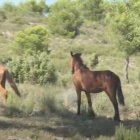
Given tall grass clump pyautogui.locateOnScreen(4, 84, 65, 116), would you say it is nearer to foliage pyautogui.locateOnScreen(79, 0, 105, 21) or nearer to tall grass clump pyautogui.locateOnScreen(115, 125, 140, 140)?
tall grass clump pyautogui.locateOnScreen(115, 125, 140, 140)

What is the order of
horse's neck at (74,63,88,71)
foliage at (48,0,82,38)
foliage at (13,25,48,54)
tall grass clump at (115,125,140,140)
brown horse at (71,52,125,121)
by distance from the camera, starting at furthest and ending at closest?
1. foliage at (48,0,82,38)
2. foliage at (13,25,48,54)
3. horse's neck at (74,63,88,71)
4. brown horse at (71,52,125,121)
5. tall grass clump at (115,125,140,140)

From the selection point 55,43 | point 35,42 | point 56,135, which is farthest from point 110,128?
point 55,43

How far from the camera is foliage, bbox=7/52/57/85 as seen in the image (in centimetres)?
2303

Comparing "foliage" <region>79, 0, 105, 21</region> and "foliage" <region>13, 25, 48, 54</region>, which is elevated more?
"foliage" <region>79, 0, 105, 21</region>

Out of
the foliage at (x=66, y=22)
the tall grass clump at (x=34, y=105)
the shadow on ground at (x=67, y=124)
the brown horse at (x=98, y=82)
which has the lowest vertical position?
the shadow on ground at (x=67, y=124)

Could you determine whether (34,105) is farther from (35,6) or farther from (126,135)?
(35,6)

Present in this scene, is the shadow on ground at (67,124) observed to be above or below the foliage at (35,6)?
below

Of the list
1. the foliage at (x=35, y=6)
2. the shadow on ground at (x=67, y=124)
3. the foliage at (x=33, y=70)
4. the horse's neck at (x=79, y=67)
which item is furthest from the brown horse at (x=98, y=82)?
the foliage at (x=35, y=6)

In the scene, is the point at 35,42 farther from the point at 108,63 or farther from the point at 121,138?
the point at 121,138

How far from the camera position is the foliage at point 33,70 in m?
23.0

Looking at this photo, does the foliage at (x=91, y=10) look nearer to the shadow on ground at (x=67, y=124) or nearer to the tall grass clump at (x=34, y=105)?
the tall grass clump at (x=34, y=105)

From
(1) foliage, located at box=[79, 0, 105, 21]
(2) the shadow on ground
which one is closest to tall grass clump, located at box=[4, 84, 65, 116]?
(2) the shadow on ground

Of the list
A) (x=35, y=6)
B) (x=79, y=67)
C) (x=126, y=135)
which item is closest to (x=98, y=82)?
(x=79, y=67)

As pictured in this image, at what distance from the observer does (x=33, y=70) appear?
76.1 ft
